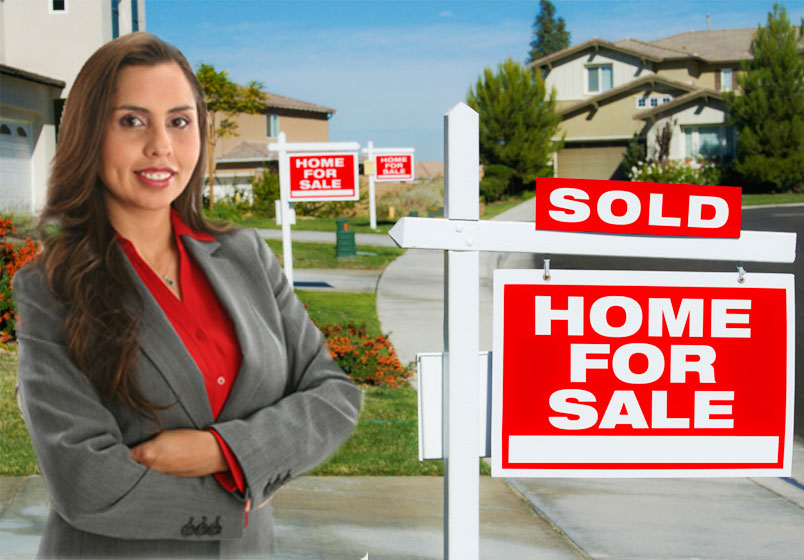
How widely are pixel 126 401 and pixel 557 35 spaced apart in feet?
264

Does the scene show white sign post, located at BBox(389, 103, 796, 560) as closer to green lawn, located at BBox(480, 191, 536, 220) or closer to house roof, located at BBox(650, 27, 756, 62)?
green lawn, located at BBox(480, 191, 536, 220)

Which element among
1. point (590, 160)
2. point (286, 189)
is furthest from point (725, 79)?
point (286, 189)

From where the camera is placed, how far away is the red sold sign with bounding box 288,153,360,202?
7.55 m

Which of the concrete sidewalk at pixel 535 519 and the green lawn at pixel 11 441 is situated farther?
the green lawn at pixel 11 441

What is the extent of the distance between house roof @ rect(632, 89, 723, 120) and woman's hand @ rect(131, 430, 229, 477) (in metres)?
38.4

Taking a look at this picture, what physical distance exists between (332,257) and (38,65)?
15861mm

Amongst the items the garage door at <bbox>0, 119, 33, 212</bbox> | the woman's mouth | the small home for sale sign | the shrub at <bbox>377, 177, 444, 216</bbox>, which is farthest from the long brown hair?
the shrub at <bbox>377, 177, 444, 216</bbox>

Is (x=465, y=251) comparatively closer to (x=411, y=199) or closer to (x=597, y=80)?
(x=411, y=199)

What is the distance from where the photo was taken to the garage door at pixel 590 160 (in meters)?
41.3

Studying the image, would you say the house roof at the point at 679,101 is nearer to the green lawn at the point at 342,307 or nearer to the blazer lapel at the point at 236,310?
the green lawn at the point at 342,307

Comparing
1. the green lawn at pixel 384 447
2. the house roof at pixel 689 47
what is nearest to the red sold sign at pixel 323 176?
the green lawn at pixel 384 447

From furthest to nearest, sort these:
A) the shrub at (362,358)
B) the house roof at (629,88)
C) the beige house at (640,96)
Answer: the house roof at (629,88) → the beige house at (640,96) → the shrub at (362,358)

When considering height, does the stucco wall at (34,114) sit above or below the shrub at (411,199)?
below

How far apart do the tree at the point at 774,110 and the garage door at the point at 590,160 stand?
6.60 m
